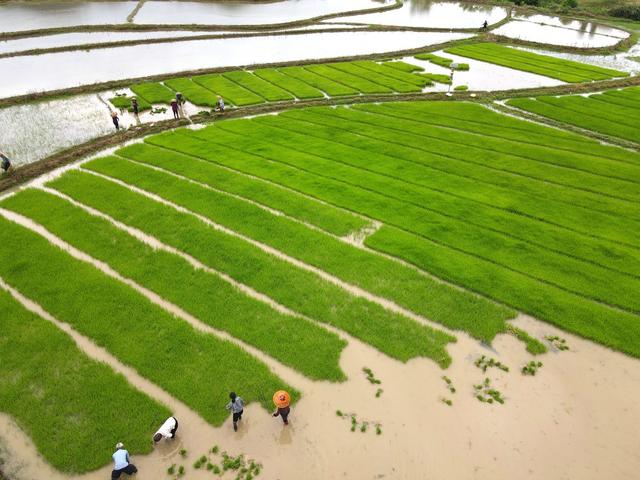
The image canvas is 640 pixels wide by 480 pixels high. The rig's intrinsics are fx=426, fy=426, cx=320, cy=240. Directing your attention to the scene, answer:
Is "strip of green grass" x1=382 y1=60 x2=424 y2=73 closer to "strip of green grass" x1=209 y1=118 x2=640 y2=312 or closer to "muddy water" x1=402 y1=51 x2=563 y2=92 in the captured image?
"muddy water" x1=402 y1=51 x2=563 y2=92

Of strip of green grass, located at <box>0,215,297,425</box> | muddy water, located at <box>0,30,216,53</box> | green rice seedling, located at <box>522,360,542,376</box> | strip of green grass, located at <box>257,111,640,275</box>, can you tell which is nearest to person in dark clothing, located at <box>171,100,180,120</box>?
strip of green grass, located at <box>257,111,640,275</box>

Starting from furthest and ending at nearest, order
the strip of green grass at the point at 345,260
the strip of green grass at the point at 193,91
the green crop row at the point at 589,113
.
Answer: the strip of green grass at the point at 193,91
the green crop row at the point at 589,113
the strip of green grass at the point at 345,260

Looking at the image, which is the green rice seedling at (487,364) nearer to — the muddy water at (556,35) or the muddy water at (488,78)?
the muddy water at (488,78)

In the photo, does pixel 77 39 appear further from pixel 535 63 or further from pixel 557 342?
pixel 557 342

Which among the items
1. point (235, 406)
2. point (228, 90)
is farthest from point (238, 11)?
point (235, 406)

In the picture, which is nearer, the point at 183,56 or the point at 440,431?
the point at 440,431

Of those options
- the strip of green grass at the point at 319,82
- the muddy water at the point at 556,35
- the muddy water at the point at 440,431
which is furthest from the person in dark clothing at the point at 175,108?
the muddy water at the point at 556,35
